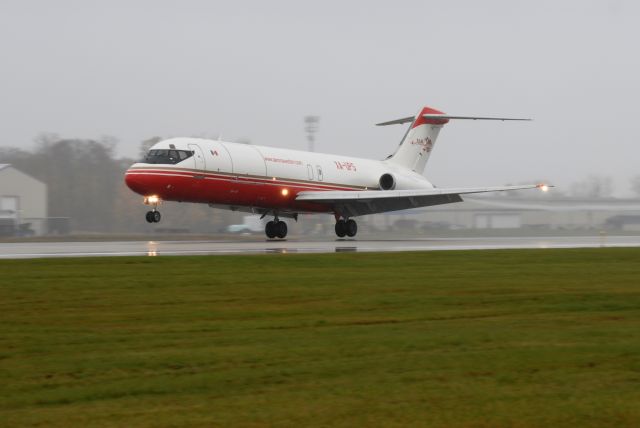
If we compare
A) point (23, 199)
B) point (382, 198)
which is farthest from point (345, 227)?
point (23, 199)

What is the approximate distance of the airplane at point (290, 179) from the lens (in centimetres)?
3603

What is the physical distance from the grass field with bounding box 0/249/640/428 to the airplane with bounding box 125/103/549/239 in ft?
53.7

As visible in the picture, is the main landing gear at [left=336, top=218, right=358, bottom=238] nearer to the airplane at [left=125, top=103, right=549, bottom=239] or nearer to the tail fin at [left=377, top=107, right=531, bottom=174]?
the airplane at [left=125, top=103, right=549, bottom=239]

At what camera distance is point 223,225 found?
3115 inches

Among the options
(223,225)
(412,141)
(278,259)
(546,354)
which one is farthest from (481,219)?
(546,354)

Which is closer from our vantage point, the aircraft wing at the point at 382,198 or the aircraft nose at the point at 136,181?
the aircraft nose at the point at 136,181

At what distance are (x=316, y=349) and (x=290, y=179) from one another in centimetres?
2917

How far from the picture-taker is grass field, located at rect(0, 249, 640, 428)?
28.1 ft

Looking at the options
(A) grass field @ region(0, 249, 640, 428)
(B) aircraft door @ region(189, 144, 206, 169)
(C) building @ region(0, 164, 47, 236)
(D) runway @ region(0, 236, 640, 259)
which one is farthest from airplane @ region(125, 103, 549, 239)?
(C) building @ region(0, 164, 47, 236)

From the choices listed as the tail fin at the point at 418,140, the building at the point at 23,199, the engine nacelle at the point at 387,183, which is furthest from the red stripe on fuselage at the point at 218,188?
the building at the point at 23,199

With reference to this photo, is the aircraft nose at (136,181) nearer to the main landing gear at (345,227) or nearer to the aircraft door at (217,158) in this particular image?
the aircraft door at (217,158)

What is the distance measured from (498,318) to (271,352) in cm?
437

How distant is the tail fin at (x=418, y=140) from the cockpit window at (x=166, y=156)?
583 inches

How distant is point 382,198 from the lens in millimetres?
41094
